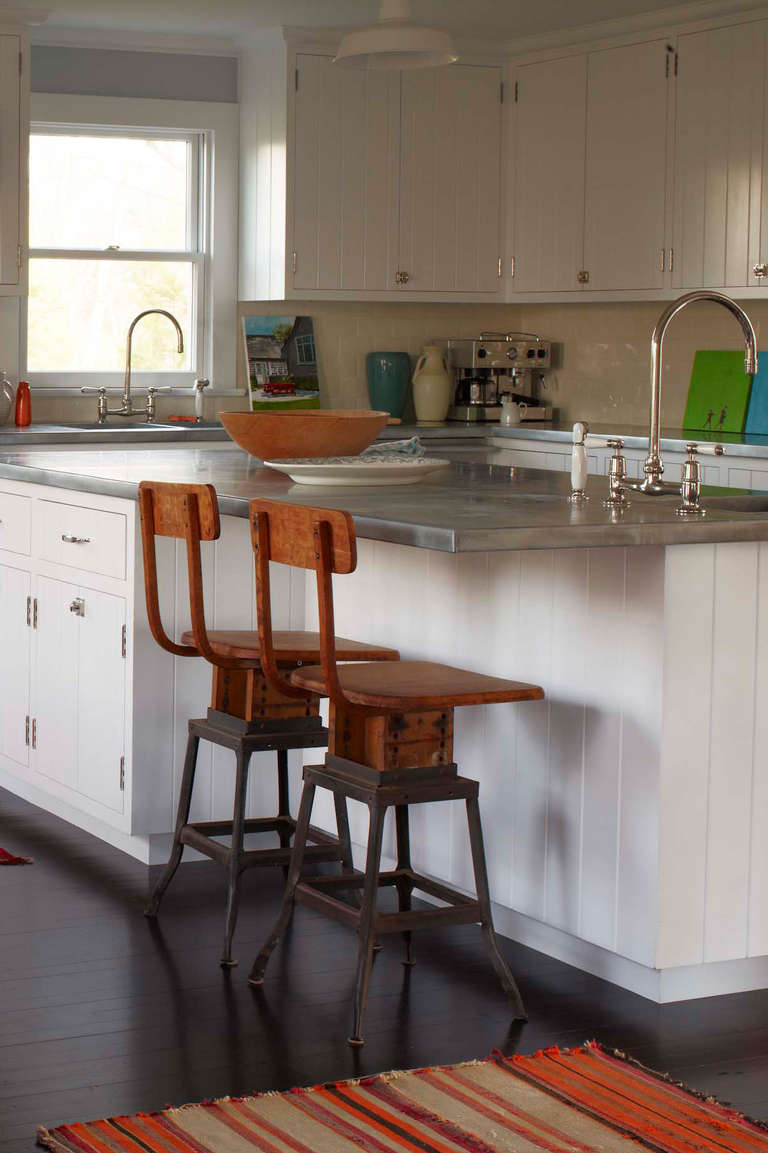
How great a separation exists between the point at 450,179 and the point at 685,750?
13.8ft

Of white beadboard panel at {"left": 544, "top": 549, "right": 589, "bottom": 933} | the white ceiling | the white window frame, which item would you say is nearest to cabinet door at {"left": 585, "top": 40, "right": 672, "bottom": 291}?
the white ceiling

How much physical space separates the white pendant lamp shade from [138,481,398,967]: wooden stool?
1.43m

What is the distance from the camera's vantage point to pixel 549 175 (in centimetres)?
677

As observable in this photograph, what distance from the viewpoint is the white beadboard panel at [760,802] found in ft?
10.6

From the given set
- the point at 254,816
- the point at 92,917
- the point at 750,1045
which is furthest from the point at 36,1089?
the point at 254,816

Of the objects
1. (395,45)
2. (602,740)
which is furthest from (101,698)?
(395,45)

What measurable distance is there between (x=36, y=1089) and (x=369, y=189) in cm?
467

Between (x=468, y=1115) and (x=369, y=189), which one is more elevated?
(x=369, y=189)

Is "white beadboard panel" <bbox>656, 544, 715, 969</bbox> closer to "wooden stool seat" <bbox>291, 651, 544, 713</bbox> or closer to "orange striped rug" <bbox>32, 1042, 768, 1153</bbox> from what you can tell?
"wooden stool seat" <bbox>291, 651, 544, 713</bbox>

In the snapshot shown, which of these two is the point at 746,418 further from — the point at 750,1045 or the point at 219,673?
the point at 750,1045

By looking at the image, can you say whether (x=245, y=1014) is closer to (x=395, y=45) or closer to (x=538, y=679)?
(x=538, y=679)

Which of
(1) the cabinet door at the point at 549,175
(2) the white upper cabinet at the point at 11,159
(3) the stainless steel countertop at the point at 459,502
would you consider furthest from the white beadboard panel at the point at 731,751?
(2) the white upper cabinet at the point at 11,159

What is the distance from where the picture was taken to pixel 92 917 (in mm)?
3729

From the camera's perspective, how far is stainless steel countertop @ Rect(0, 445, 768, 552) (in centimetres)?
298
